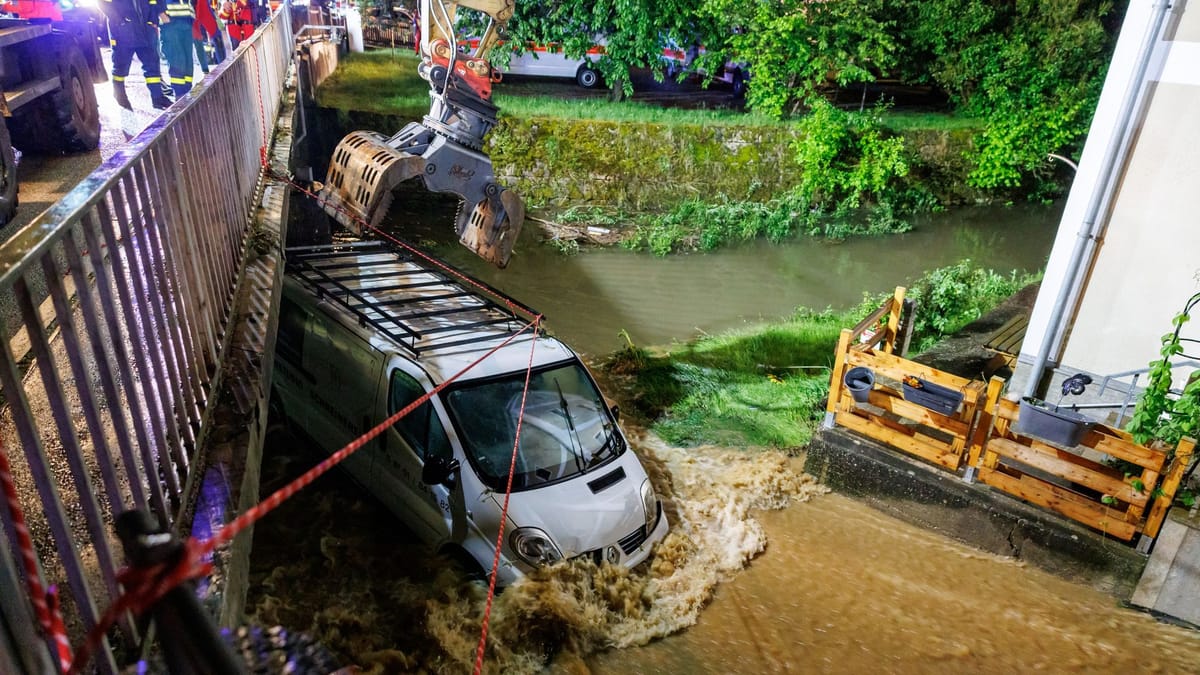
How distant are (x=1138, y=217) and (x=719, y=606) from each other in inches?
217

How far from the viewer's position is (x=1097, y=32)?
18.0 m

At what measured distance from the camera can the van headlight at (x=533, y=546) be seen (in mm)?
5871

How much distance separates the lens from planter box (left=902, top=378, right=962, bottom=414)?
22.1ft

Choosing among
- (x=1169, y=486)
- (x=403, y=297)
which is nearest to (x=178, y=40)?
(x=403, y=297)

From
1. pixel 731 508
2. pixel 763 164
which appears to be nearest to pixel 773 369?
pixel 731 508

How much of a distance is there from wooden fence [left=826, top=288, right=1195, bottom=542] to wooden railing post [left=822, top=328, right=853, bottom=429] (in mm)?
11

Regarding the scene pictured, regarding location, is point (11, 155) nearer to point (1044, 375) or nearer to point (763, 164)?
point (1044, 375)

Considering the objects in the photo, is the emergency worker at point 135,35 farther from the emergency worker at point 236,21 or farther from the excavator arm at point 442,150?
the excavator arm at point 442,150

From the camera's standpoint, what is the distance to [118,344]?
99.8 inches

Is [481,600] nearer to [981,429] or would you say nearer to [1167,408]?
[981,429]

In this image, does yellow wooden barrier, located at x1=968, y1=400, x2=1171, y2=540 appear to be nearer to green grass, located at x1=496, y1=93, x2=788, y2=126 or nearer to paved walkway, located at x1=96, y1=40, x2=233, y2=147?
paved walkway, located at x1=96, y1=40, x2=233, y2=147

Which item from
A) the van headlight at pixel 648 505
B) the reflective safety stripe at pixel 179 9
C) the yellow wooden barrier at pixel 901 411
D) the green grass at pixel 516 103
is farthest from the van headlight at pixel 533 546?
the green grass at pixel 516 103

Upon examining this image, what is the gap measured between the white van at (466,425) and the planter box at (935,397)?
2.69m

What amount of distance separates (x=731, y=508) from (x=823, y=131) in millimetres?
13040
